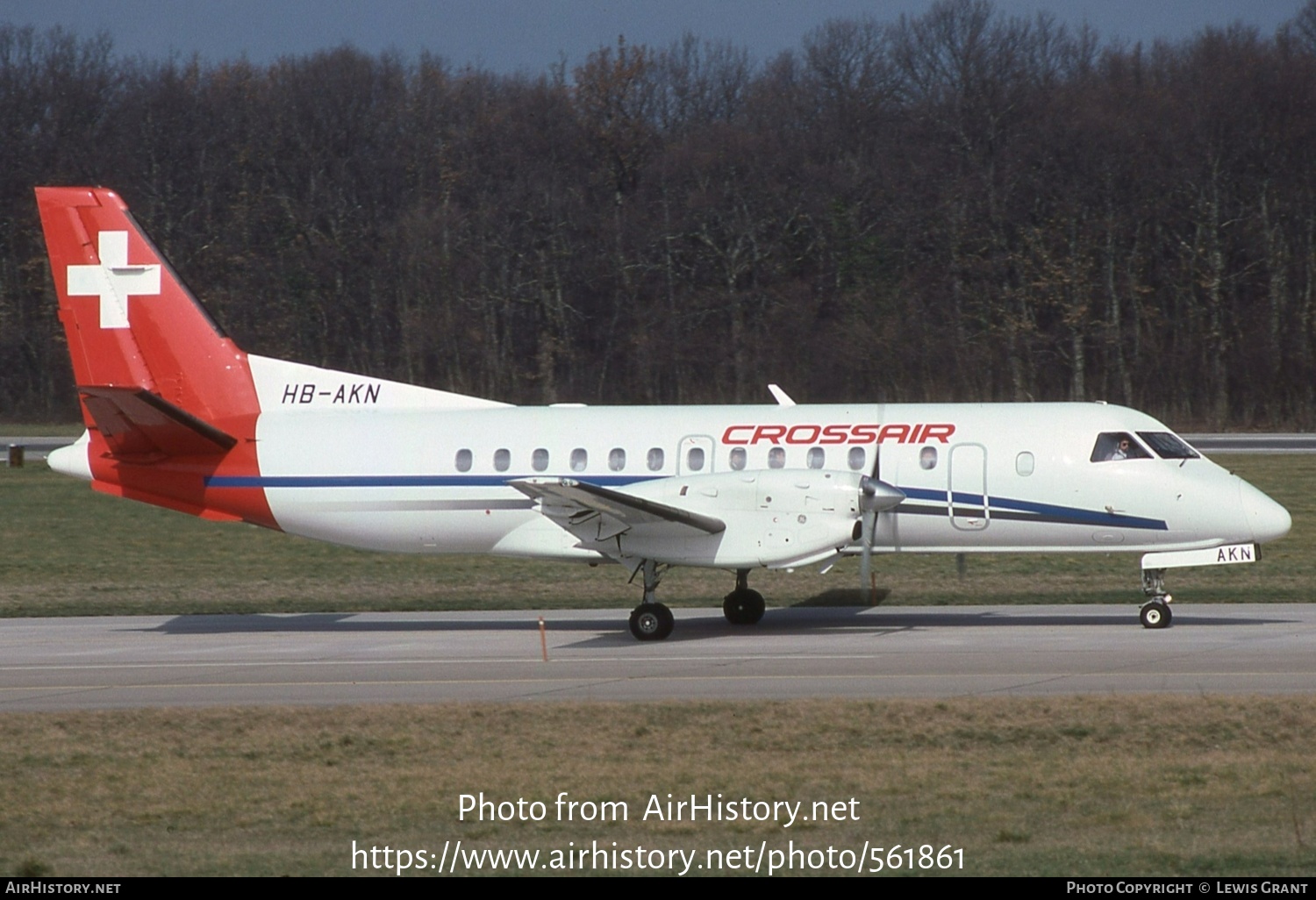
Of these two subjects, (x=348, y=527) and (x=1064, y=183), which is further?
(x=1064, y=183)

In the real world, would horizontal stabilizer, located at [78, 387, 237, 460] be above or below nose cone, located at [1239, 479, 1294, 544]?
above

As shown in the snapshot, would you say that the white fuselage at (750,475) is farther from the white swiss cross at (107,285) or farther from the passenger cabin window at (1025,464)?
the white swiss cross at (107,285)

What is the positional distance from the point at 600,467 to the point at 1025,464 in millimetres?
5350

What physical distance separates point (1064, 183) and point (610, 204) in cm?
1923

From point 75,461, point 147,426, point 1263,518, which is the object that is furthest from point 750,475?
point 75,461

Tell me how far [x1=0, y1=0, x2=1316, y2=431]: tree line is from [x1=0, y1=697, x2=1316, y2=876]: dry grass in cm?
3803

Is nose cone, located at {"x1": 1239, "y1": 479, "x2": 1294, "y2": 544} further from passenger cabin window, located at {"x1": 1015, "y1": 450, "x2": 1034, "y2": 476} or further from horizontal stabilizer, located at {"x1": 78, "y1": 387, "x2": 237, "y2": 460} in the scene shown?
horizontal stabilizer, located at {"x1": 78, "y1": 387, "x2": 237, "y2": 460}

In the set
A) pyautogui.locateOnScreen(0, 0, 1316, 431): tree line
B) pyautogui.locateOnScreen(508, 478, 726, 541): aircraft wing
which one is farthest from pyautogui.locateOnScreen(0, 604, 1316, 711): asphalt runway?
pyautogui.locateOnScreen(0, 0, 1316, 431): tree line

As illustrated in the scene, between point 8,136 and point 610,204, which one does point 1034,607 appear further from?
point 8,136

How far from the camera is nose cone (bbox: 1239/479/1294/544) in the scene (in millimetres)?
16672

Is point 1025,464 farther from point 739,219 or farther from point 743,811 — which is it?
point 739,219

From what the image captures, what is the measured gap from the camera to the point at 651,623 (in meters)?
17.1
